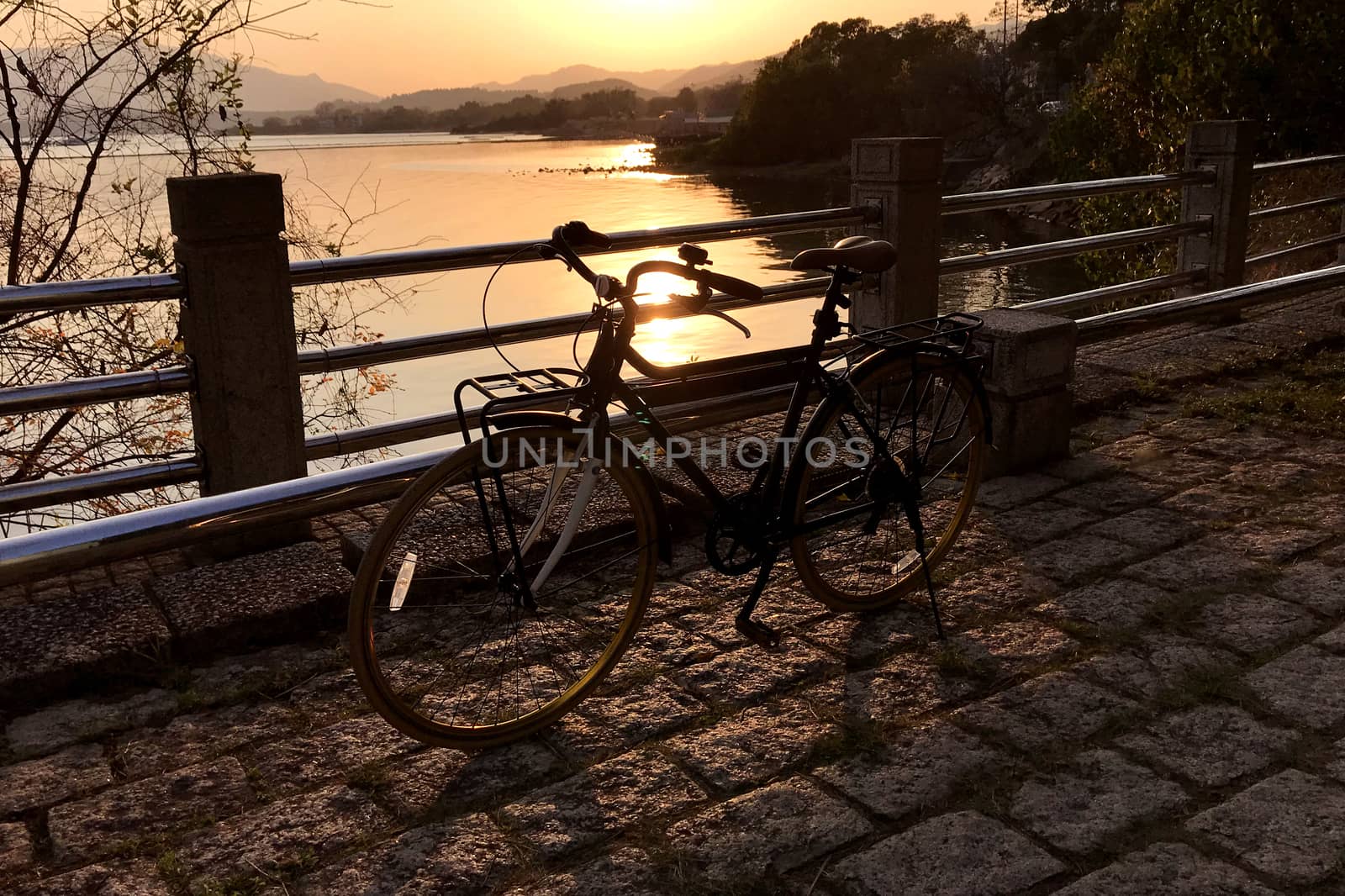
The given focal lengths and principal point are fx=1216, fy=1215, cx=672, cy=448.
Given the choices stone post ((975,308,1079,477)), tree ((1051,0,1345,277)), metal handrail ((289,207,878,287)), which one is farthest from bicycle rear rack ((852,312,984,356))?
tree ((1051,0,1345,277))

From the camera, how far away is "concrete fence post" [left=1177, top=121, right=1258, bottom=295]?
8.44 meters

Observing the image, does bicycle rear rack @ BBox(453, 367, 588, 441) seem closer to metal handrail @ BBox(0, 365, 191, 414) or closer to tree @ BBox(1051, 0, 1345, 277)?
metal handrail @ BBox(0, 365, 191, 414)

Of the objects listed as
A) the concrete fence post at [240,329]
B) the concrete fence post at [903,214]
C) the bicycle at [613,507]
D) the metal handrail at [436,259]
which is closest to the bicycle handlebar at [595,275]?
→ the bicycle at [613,507]

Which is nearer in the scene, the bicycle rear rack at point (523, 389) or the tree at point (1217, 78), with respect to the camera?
the bicycle rear rack at point (523, 389)

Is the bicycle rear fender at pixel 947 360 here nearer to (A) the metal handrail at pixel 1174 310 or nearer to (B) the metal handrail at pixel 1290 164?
(A) the metal handrail at pixel 1174 310

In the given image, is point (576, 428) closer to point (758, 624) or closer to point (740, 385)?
point (740, 385)

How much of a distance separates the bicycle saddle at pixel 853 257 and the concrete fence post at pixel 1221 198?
19.0 ft

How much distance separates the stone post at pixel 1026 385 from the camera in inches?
212

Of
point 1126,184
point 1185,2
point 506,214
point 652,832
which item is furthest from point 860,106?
point 652,832

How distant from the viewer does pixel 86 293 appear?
162 inches

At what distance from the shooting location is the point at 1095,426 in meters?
6.29

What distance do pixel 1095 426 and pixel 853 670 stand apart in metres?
3.13

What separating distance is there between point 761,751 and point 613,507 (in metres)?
0.86

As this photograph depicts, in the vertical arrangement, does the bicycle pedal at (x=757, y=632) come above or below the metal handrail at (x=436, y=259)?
below
